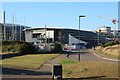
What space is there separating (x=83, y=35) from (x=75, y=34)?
28.8 ft

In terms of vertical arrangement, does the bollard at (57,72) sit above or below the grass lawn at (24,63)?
above

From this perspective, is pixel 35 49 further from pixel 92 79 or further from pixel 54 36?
pixel 54 36

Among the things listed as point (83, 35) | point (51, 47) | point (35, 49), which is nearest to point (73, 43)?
point (51, 47)

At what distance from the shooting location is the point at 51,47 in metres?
90.5

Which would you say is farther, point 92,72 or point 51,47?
point 51,47

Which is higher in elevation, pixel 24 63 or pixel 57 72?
pixel 57 72

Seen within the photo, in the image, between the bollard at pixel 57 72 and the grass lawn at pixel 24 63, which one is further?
the grass lawn at pixel 24 63

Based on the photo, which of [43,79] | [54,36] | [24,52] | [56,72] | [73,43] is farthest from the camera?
[54,36]

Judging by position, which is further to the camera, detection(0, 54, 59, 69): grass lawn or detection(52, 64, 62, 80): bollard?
detection(0, 54, 59, 69): grass lawn

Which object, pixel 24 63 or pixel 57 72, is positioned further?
pixel 24 63

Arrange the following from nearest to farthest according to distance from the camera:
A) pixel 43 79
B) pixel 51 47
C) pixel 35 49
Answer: pixel 43 79 < pixel 35 49 < pixel 51 47

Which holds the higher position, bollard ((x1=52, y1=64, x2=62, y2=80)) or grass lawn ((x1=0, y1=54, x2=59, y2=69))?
bollard ((x1=52, y1=64, x2=62, y2=80))

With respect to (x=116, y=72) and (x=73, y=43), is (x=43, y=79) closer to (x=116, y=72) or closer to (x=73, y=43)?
(x=116, y=72)

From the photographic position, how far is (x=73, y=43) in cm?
12744
